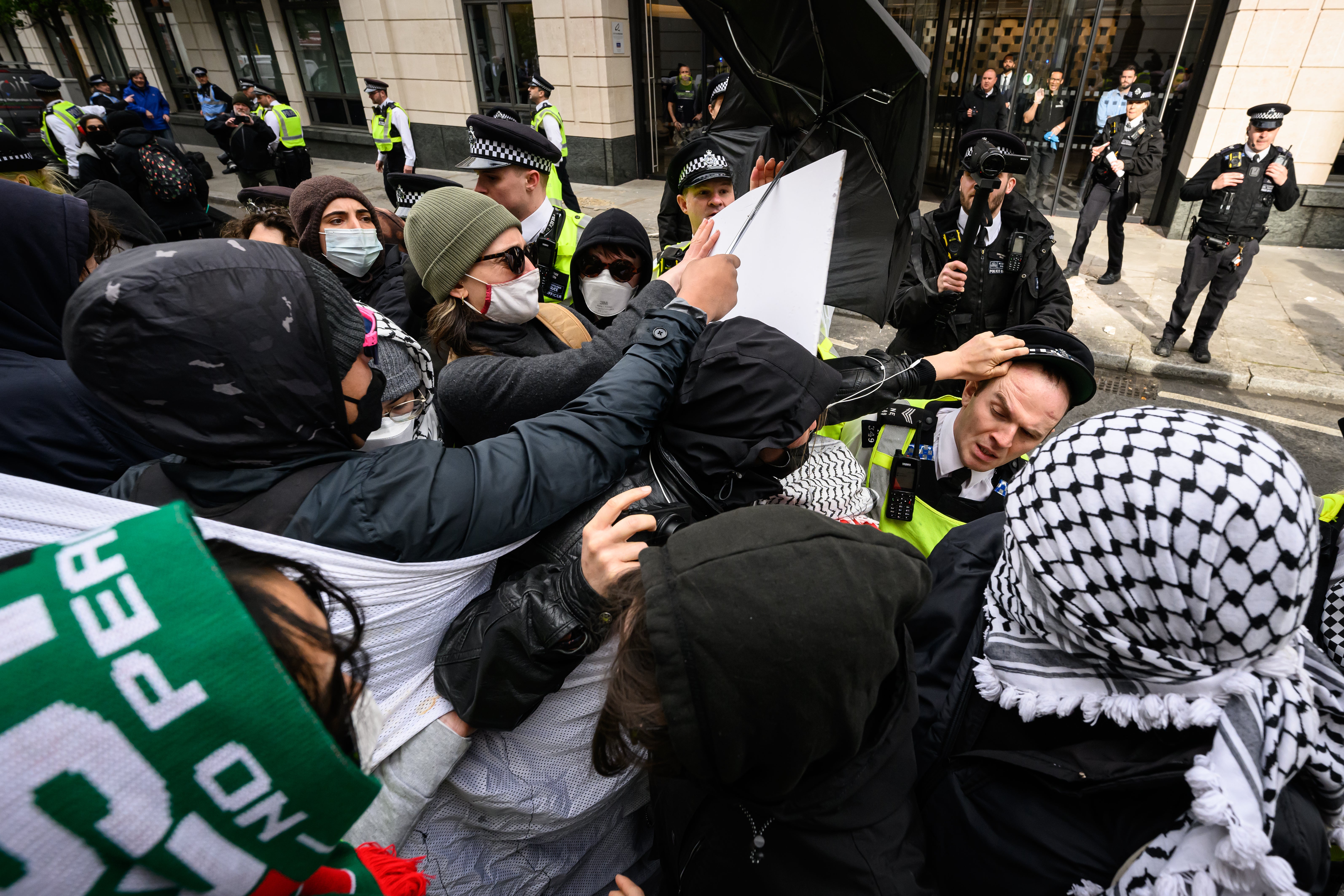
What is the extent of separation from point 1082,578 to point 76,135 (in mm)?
11162

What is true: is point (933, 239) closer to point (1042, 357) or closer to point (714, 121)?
point (714, 121)

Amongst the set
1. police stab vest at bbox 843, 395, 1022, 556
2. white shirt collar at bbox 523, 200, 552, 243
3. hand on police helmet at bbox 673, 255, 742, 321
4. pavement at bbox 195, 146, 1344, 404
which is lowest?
pavement at bbox 195, 146, 1344, 404

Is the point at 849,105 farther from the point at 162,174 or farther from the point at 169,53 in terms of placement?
the point at 169,53

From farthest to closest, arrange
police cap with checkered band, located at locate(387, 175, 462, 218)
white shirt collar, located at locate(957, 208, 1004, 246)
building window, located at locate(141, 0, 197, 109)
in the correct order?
building window, located at locate(141, 0, 197, 109) < police cap with checkered band, located at locate(387, 175, 462, 218) < white shirt collar, located at locate(957, 208, 1004, 246)

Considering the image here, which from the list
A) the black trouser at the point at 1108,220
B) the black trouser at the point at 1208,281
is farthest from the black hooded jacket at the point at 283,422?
the black trouser at the point at 1108,220

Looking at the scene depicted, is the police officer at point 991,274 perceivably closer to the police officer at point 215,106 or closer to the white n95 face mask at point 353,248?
the white n95 face mask at point 353,248

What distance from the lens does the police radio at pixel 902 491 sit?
209 cm

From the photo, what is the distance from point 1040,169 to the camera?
9.52m

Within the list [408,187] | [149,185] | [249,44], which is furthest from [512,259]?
[249,44]

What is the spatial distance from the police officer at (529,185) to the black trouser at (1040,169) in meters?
8.04

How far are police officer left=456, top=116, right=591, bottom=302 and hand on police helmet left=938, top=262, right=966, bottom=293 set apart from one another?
77.0 inches

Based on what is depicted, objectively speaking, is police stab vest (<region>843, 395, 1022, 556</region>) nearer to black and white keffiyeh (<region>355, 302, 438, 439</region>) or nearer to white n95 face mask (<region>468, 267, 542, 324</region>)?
white n95 face mask (<region>468, 267, 542, 324</region>)

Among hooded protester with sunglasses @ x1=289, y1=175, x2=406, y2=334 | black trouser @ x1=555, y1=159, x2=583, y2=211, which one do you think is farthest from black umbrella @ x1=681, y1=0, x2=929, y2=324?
black trouser @ x1=555, y1=159, x2=583, y2=211

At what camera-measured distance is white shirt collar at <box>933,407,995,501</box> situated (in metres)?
2.10
